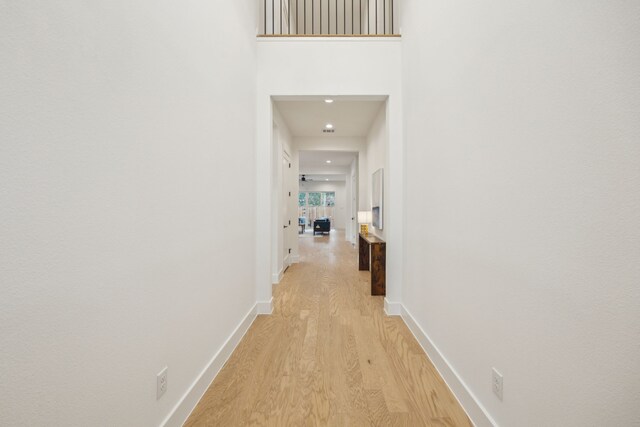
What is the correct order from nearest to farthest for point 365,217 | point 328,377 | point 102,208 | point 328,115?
point 102,208 → point 328,377 → point 328,115 → point 365,217

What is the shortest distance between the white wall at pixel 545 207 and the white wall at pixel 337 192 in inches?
564

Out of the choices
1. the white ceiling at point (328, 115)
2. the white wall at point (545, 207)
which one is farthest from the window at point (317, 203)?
the white wall at point (545, 207)

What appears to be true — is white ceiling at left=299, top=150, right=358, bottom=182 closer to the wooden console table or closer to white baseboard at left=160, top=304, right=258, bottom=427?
the wooden console table

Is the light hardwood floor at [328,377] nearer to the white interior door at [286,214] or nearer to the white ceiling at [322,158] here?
the white interior door at [286,214]

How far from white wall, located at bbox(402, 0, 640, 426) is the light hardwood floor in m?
0.33

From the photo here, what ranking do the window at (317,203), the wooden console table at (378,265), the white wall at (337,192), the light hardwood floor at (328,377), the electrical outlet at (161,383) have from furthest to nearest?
1. the window at (317,203)
2. the white wall at (337,192)
3. the wooden console table at (378,265)
4. the light hardwood floor at (328,377)
5. the electrical outlet at (161,383)

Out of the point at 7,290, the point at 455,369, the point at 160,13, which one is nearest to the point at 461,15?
the point at 160,13

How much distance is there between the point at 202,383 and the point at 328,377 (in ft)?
2.68

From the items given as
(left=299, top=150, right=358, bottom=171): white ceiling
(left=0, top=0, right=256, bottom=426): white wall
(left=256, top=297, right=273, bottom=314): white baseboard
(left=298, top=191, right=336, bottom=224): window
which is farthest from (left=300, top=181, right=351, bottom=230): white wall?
(left=0, top=0, right=256, bottom=426): white wall

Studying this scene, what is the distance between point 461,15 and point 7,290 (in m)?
2.41

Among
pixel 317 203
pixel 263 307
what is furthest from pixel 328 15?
pixel 317 203

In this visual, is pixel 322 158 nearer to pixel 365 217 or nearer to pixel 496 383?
pixel 365 217

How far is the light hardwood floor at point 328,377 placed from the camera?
1.55 meters

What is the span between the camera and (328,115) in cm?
452
